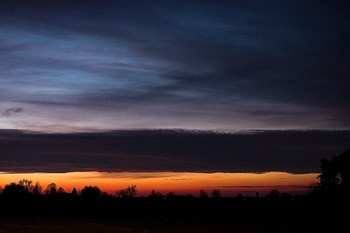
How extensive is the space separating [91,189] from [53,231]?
135557mm

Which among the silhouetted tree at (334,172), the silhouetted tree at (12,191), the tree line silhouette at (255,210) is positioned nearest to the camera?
the tree line silhouette at (255,210)

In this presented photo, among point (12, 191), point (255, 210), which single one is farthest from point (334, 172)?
point (12, 191)

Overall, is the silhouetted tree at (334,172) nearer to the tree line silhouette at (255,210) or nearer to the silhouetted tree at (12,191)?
the tree line silhouette at (255,210)

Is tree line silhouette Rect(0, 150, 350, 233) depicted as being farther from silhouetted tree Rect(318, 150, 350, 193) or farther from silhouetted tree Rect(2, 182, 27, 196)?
silhouetted tree Rect(2, 182, 27, 196)

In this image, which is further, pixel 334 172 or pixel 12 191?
pixel 12 191

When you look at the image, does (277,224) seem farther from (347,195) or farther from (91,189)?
(91,189)

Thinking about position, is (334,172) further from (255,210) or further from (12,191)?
(12,191)

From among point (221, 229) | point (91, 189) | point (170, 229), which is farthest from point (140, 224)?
point (91, 189)

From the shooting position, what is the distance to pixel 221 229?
34.6m

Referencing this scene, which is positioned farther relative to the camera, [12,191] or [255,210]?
[12,191]

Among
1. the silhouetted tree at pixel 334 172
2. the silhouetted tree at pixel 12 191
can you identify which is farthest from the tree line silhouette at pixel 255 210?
the silhouetted tree at pixel 12 191

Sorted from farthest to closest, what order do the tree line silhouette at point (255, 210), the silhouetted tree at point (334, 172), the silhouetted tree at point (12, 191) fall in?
the silhouetted tree at point (12, 191), the silhouetted tree at point (334, 172), the tree line silhouette at point (255, 210)

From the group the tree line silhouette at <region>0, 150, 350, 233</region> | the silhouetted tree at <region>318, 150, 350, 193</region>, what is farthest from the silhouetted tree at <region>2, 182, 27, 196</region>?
→ the silhouetted tree at <region>318, 150, 350, 193</region>

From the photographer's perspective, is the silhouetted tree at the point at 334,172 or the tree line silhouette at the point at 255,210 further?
the silhouetted tree at the point at 334,172
